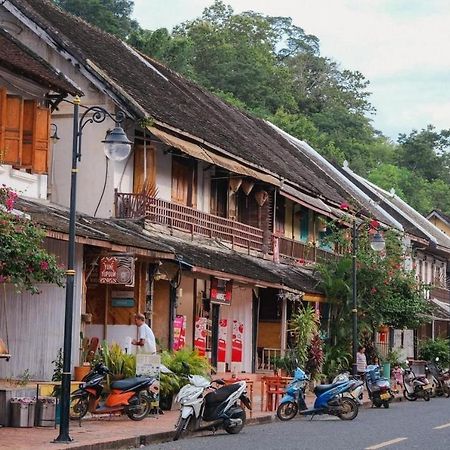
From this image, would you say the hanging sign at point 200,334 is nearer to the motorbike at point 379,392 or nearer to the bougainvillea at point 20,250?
the motorbike at point 379,392

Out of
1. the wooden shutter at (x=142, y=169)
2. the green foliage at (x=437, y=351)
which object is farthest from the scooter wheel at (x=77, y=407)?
the green foliage at (x=437, y=351)

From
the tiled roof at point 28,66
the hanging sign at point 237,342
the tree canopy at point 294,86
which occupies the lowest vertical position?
the hanging sign at point 237,342

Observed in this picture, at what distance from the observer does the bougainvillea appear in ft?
46.9

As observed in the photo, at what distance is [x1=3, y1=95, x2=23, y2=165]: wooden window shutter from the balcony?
4.47 m

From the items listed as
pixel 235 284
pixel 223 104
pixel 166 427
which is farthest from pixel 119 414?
pixel 223 104

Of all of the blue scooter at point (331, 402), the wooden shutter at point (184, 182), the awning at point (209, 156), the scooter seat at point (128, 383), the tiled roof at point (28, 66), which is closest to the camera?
the scooter seat at point (128, 383)

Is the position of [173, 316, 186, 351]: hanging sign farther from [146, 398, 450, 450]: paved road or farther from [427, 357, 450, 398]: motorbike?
[427, 357, 450, 398]: motorbike

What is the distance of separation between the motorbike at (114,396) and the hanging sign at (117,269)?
2260mm

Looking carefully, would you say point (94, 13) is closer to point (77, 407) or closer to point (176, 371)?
point (176, 371)

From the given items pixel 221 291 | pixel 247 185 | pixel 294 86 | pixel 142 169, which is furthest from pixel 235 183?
pixel 294 86

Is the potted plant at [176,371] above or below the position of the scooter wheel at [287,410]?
above

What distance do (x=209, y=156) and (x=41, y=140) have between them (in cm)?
651

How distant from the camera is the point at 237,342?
29.0 m

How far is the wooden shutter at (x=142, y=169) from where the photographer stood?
978 inches
